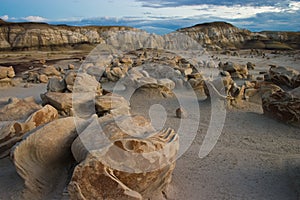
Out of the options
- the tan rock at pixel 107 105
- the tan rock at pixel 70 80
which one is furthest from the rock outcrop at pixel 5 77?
the tan rock at pixel 107 105

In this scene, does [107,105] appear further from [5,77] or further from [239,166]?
[5,77]

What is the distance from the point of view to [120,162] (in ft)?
10.8

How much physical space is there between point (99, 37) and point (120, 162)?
171ft

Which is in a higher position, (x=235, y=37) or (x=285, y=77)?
(x=285, y=77)

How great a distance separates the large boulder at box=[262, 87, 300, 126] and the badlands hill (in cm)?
3470

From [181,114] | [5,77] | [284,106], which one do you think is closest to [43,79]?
[5,77]

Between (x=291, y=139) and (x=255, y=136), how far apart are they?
2.25 feet

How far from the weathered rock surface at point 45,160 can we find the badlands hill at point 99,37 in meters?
39.1

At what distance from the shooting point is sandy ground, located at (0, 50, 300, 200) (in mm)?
3848

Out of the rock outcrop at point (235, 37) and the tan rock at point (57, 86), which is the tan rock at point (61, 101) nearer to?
the tan rock at point (57, 86)

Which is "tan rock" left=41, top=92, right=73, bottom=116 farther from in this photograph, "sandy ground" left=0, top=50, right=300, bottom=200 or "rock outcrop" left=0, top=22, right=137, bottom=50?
"rock outcrop" left=0, top=22, right=137, bottom=50

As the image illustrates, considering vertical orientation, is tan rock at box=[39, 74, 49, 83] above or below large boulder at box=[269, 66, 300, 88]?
below

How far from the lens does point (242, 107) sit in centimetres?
844

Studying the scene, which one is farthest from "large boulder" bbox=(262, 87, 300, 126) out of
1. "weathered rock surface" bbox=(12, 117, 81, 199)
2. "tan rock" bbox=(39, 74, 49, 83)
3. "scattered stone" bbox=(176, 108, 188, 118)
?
"tan rock" bbox=(39, 74, 49, 83)
